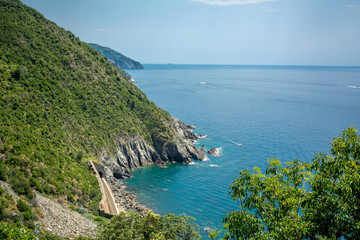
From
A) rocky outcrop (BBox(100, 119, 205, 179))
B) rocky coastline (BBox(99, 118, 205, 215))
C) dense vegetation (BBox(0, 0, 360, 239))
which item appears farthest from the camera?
rocky outcrop (BBox(100, 119, 205, 179))

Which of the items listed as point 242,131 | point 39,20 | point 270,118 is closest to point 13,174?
point 39,20

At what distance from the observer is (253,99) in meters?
190

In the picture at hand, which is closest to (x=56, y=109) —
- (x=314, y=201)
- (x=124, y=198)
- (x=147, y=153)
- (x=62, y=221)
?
(x=124, y=198)

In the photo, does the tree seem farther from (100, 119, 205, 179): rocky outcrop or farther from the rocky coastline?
(100, 119, 205, 179): rocky outcrop

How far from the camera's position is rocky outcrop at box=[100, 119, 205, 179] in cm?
7446

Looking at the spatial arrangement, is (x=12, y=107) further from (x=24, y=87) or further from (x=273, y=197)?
(x=273, y=197)

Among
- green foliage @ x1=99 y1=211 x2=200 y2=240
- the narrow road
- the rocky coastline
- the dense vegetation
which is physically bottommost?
the narrow road

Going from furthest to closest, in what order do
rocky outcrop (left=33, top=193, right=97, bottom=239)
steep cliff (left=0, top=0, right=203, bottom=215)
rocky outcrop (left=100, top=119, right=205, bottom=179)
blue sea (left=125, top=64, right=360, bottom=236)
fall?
1. rocky outcrop (left=100, top=119, right=205, bottom=179)
2. blue sea (left=125, top=64, right=360, bottom=236)
3. steep cliff (left=0, top=0, right=203, bottom=215)
4. rocky outcrop (left=33, top=193, right=97, bottom=239)

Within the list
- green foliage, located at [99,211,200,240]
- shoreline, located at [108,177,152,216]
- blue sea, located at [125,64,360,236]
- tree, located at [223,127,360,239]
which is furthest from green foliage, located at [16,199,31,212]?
blue sea, located at [125,64,360,236]

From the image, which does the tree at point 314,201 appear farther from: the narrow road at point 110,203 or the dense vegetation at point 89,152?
the narrow road at point 110,203

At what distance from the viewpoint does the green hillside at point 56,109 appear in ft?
137

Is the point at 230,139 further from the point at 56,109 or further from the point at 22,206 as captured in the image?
the point at 22,206

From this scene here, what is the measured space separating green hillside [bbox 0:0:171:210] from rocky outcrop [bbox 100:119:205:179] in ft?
8.26

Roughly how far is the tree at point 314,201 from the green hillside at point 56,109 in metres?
30.6
